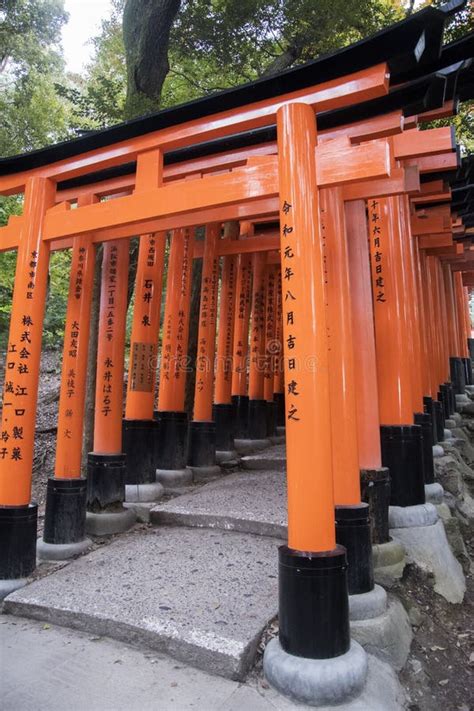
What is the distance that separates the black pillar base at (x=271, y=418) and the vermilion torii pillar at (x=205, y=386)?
9.41 feet

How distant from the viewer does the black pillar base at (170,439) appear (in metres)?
6.49

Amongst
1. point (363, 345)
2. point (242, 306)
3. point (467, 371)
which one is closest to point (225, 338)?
point (242, 306)

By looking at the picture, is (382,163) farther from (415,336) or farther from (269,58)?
(269,58)

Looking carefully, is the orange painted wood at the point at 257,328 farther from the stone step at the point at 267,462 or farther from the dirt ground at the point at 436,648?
the dirt ground at the point at 436,648

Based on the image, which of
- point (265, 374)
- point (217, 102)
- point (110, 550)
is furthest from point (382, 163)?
point (265, 374)

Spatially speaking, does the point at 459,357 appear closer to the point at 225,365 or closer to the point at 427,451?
the point at 225,365

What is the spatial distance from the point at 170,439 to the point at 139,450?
787 mm

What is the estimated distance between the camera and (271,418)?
33.1 ft

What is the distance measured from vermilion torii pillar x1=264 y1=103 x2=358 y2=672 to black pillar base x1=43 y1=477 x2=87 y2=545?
7.85 feet

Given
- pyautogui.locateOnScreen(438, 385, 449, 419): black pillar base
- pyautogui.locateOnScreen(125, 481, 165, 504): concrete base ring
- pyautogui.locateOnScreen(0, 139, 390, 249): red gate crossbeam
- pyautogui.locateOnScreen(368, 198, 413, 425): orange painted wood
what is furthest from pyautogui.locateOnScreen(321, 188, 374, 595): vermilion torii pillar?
pyautogui.locateOnScreen(438, 385, 449, 419): black pillar base

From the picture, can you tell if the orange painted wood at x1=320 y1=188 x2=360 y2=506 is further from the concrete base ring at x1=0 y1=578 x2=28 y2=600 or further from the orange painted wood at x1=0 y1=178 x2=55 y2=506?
the concrete base ring at x1=0 y1=578 x2=28 y2=600

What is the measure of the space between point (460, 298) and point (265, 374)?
9.13 meters

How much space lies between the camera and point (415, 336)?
5715mm

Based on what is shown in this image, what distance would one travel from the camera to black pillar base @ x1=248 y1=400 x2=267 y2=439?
8.84 metres
